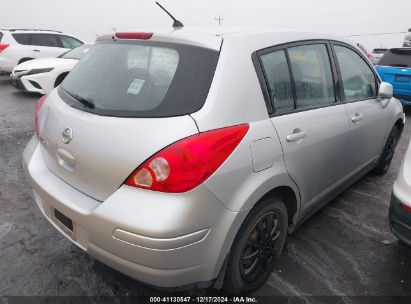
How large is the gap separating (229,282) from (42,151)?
4.89ft

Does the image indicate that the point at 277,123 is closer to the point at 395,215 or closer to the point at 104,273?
the point at 395,215

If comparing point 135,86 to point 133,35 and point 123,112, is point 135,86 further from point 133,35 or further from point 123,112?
point 133,35

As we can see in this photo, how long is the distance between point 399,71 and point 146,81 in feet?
24.3

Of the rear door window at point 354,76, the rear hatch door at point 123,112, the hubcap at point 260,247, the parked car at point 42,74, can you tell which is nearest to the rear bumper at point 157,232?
the rear hatch door at point 123,112

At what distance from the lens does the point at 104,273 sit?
2416mm

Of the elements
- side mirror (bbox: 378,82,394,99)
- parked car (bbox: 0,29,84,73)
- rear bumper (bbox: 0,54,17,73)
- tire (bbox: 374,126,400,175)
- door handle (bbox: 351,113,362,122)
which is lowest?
rear bumper (bbox: 0,54,17,73)

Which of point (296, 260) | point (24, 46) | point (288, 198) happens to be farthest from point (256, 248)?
point (24, 46)

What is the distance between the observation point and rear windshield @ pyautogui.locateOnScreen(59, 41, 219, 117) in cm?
182

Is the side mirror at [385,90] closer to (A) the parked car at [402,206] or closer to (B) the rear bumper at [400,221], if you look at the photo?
(A) the parked car at [402,206]

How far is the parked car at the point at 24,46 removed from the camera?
10.4m

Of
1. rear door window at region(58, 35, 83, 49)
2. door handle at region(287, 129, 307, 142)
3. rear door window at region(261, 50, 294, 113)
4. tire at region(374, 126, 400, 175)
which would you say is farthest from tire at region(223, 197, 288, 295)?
rear door window at region(58, 35, 83, 49)

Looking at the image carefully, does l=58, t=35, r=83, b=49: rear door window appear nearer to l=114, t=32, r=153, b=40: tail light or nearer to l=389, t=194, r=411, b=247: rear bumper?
l=114, t=32, r=153, b=40: tail light

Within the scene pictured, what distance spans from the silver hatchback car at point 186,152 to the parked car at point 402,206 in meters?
0.53

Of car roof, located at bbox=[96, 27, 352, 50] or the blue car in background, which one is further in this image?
the blue car in background
